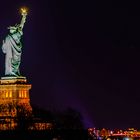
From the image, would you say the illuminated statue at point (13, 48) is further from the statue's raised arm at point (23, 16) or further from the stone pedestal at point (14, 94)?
the stone pedestal at point (14, 94)

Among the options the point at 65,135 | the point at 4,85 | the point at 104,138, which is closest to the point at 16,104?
the point at 4,85

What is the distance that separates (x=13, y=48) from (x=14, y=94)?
246 inches

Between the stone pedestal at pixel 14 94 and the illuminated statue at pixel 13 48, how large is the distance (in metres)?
1.14

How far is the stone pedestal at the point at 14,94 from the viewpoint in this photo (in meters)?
A: 125

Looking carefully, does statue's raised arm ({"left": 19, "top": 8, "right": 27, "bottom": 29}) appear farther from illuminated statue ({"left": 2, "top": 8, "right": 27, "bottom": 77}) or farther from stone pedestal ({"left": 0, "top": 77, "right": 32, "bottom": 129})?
stone pedestal ({"left": 0, "top": 77, "right": 32, "bottom": 129})

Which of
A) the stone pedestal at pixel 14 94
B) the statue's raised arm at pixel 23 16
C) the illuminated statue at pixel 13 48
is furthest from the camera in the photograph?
the statue's raised arm at pixel 23 16

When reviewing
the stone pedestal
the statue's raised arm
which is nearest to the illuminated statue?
the statue's raised arm

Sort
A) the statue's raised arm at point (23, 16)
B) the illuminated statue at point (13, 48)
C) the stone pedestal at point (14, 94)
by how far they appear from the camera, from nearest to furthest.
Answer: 1. the stone pedestal at point (14, 94)
2. the illuminated statue at point (13, 48)
3. the statue's raised arm at point (23, 16)

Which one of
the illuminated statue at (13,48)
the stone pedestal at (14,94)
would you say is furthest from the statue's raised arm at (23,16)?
the stone pedestal at (14,94)

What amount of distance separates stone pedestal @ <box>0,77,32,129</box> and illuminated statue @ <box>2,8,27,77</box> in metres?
1.14

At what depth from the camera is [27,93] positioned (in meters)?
128

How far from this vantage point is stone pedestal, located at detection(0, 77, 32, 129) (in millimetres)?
125012

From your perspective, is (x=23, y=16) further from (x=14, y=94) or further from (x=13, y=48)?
(x=14, y=94)

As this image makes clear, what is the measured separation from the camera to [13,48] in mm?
127562
